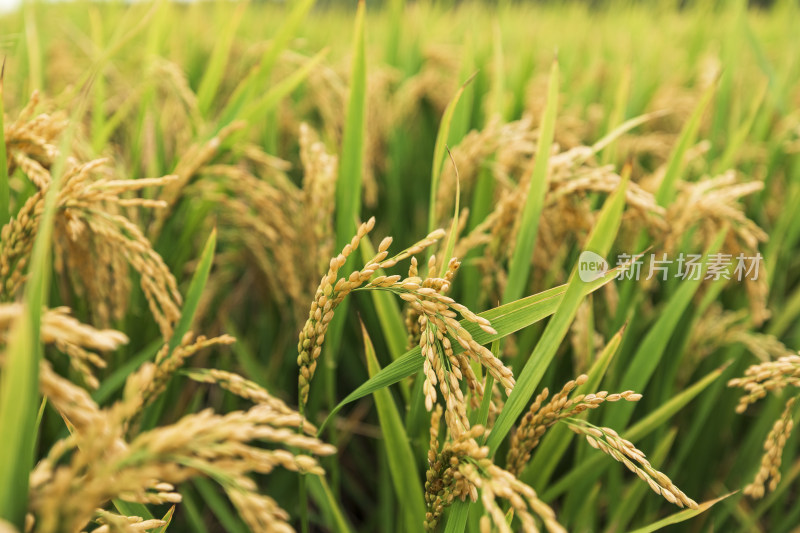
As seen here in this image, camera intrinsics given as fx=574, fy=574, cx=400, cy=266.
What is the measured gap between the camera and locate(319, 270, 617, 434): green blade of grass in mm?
778

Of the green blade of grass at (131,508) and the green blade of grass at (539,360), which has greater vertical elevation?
the green blade of grass at (539,360)

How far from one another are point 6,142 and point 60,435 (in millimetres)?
550

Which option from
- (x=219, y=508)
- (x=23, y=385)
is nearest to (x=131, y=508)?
(x=23, y=385)

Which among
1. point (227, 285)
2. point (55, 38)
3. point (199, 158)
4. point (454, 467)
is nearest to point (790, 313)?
point (454, 467)

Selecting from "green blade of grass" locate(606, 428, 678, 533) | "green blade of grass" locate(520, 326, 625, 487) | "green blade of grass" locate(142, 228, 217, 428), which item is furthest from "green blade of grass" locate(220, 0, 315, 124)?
"green blade of grass" locate(606, 428, 678, 533)

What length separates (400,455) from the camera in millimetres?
907

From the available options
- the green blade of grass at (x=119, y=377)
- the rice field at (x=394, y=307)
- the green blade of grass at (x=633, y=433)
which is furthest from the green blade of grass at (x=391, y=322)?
the green blade of grass at (x=119, y=377)

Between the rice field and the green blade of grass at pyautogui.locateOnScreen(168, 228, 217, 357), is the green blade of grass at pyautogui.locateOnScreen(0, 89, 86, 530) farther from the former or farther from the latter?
the green blade of grass at pyautogui.locateOnScreen(168, 228, 217, 357)

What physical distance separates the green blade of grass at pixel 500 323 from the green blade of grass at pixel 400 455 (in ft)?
0.27

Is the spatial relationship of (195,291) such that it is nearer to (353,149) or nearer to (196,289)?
(196,289)

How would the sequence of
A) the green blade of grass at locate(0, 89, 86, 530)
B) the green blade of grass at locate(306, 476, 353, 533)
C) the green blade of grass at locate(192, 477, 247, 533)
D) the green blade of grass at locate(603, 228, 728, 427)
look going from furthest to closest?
the green blade of grass at locate(192, 477, 247, 533) < the green blade of grass at locate(603, 228, 728, 427) < the green blade of grass at locate(306, 476, 353, 533) < the green blade of grass at locate(0, 89, 86, 530)

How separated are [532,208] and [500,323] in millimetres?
272

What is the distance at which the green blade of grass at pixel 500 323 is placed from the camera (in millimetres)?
778

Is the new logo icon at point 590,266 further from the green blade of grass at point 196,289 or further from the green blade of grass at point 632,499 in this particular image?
the green blade of grass at point 196,289
